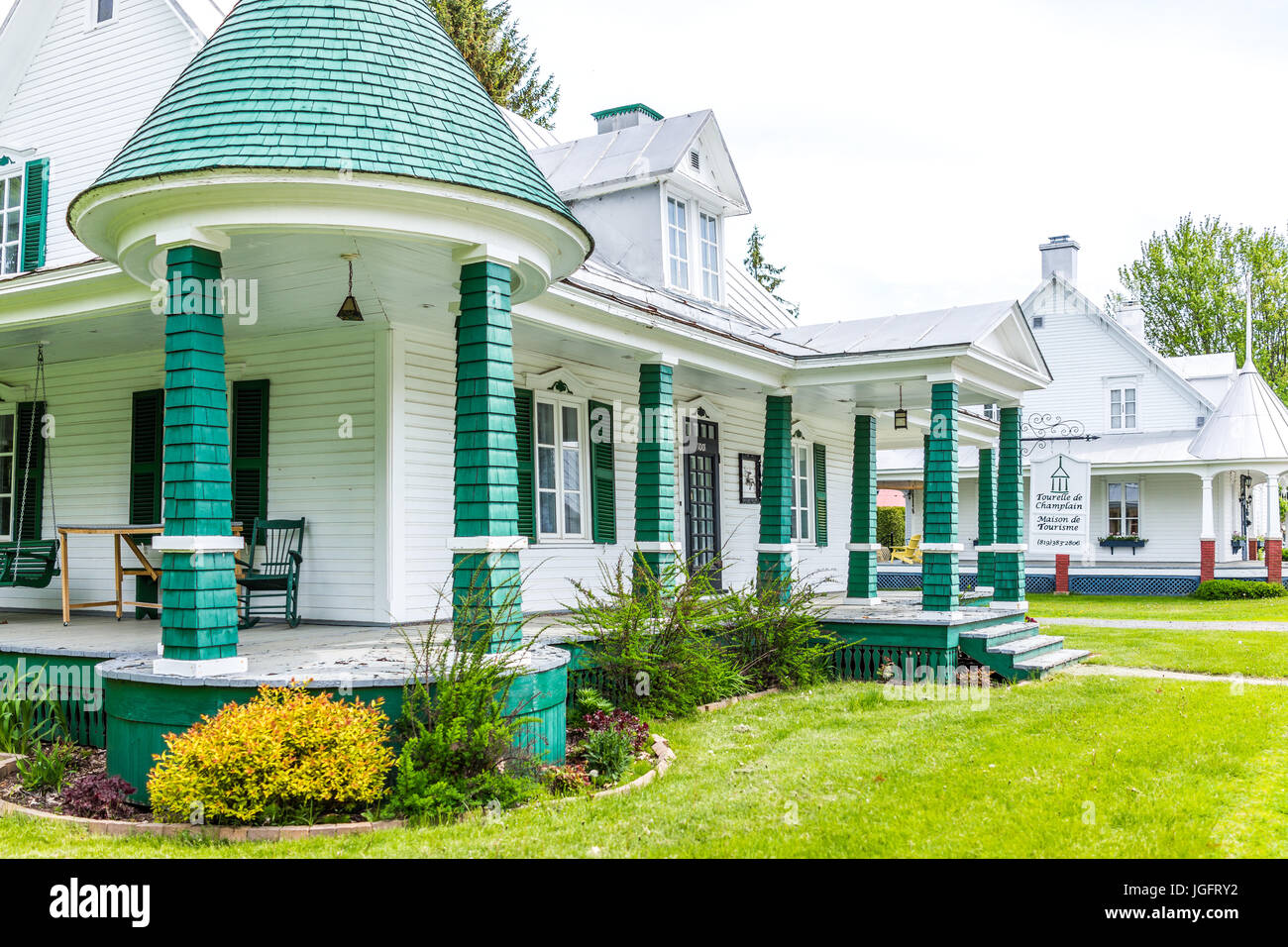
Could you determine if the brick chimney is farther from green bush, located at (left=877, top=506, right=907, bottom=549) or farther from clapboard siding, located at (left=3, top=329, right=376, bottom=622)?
clapboard siding, located at (left=3, top=329, right=376, bottom=622)

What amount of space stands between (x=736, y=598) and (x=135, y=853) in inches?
231

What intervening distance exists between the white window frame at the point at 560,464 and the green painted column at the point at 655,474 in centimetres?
98

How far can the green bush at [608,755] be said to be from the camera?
7.09m

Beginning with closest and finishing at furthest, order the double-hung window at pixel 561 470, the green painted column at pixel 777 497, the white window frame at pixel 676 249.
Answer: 1. the double-hung window at pixel 561 470
2. the green painted column at pixel 777 497
3. the white window frame at pixel 676 249

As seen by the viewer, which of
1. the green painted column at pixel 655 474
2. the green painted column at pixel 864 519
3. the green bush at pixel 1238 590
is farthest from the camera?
the green bush at pixel 1238 590

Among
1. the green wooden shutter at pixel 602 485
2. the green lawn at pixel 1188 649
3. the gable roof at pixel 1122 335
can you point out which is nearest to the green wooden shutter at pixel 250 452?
the green wooden shutter at pixel 602 485

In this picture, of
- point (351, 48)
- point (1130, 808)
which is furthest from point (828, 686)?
point (351, 48)

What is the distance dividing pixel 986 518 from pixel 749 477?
339 centimetres

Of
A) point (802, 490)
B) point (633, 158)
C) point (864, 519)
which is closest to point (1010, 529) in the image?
point (864, 519)

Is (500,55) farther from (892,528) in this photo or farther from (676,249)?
(892,528)

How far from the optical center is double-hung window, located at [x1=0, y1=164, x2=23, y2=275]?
11.8 m

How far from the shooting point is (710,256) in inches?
585

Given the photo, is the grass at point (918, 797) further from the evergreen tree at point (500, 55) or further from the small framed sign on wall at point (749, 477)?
the evergreen tree at point (500, 55)

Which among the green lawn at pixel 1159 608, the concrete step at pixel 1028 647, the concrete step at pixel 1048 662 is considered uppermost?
the concrete step at pixel 1028 647
